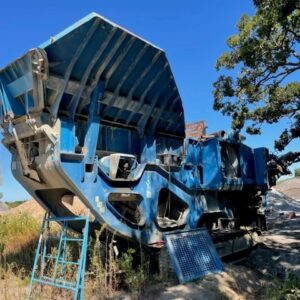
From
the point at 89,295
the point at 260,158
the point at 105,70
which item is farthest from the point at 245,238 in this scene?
the point at 105,70

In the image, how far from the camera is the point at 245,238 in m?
9.27

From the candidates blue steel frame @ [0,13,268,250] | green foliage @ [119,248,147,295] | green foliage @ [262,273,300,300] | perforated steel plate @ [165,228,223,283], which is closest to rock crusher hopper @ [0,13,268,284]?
blue steel frame @ [0,13,268,250]

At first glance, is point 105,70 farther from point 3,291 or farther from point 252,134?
point 252,134

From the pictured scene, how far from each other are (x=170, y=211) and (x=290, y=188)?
2724 cm

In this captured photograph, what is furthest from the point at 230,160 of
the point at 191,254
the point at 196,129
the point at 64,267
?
the point at 64,267

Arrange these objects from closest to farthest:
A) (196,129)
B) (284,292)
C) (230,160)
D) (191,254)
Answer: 1. (284,292)
2. (191,254)
3. (230,160)
4. (196,129)

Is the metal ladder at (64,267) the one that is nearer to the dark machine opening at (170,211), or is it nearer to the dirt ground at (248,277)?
the dirt ground at (248,277)

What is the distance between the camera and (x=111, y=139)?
727 centimetres

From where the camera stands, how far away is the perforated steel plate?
6.45m

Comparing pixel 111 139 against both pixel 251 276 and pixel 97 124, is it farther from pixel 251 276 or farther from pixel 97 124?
pixel 251 276

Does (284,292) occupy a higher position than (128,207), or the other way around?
(128,207)

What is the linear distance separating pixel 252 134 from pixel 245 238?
4078mm

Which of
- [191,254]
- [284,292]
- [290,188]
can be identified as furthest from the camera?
[290,188]

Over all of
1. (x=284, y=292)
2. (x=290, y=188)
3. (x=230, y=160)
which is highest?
(x=290, y=188)
